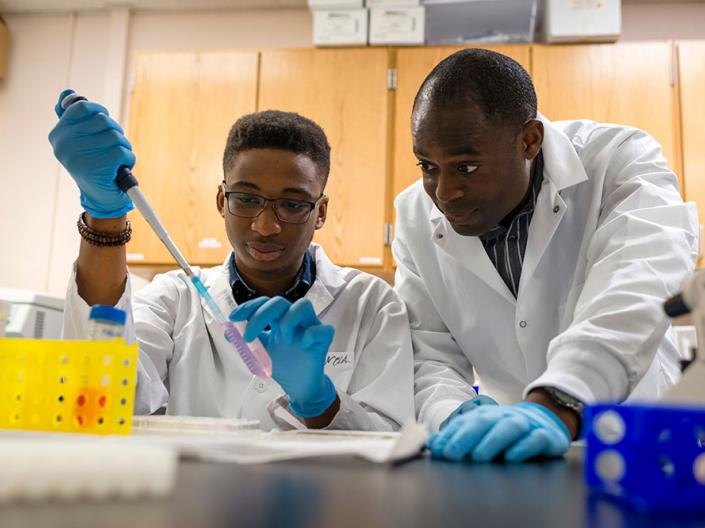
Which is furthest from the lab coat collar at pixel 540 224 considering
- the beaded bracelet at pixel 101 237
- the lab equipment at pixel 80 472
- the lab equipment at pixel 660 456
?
the lab equipment at pixel 80 472

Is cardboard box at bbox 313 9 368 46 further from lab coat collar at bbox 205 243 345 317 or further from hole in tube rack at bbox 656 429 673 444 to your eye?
hole in tube rack at bbox 656 429 673 444

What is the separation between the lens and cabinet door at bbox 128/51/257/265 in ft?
9.17

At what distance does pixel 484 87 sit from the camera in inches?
48.5

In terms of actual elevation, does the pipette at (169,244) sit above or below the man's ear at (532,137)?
below

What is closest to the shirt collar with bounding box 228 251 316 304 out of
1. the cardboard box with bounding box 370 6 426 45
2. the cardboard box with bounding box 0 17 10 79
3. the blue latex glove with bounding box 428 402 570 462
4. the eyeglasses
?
the eyeglasses

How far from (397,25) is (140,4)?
1.43m

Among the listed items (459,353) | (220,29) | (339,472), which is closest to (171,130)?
(220,29)

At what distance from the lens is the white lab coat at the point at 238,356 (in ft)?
3.84

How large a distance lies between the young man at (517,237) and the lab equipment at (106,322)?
1.60 ft

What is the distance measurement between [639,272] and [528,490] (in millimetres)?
631

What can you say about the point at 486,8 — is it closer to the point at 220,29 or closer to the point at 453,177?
the point at 220,29

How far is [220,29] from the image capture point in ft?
11.1

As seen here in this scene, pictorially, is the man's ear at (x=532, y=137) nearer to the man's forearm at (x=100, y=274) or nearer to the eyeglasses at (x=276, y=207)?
the eyeglasses at (x=276, y=207)

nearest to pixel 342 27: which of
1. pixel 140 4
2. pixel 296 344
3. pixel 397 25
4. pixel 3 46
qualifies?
pixel 397 25
